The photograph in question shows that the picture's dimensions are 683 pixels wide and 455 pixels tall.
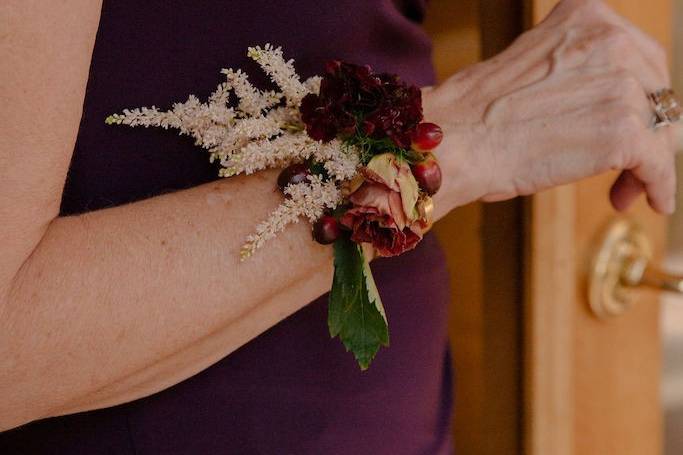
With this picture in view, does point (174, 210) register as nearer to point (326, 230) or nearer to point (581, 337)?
point (326, 230)

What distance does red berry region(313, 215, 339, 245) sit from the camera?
1.80 ft

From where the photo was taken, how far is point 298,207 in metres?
0.55

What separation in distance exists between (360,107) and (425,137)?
61mm

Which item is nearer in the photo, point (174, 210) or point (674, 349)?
point (174, 210)

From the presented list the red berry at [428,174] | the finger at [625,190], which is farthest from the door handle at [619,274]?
the red berry at [428,174]

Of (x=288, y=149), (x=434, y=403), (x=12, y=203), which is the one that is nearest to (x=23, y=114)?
(x=12, y=203)

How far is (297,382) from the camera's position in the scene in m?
0.67

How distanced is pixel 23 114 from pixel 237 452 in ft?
1.24

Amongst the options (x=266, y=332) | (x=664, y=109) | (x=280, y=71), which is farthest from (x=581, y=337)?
(x=280, y=71)

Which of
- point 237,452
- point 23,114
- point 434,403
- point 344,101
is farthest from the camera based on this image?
point 434,403

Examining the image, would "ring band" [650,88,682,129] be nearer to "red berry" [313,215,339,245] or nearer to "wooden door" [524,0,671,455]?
"wooden door" [524,0,671,455]

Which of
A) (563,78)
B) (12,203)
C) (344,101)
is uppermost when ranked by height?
(563,78)

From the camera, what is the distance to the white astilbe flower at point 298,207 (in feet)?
1.75

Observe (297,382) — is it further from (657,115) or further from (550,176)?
(657,115)
